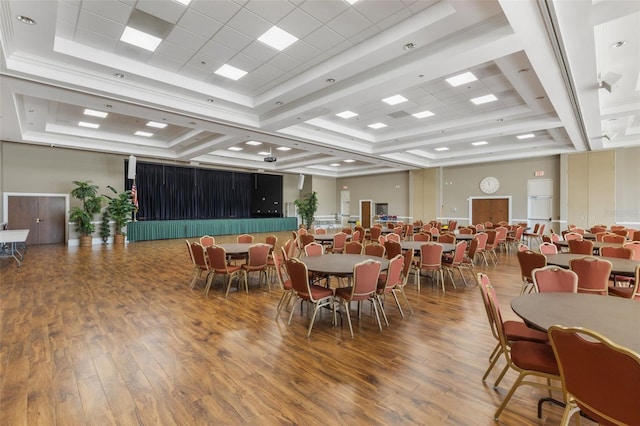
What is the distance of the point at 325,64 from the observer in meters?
5.53

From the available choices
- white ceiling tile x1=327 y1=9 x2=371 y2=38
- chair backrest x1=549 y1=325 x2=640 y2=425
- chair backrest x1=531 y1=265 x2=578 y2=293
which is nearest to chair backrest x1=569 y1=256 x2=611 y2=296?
chair backrest x1=531 y1=265 x2=578 y2=293

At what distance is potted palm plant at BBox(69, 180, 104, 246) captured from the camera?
11.6 metres

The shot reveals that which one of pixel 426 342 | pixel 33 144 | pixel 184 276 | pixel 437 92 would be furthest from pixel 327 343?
pixel 33 144

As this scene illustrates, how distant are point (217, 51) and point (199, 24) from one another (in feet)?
2.47

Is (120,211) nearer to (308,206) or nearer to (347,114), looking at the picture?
(308,206)

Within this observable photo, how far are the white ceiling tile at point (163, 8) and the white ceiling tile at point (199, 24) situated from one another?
0.31 feet

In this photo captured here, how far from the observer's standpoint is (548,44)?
14.1 ft

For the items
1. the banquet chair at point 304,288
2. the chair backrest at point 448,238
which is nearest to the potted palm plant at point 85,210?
the banquet chair at point 304,288

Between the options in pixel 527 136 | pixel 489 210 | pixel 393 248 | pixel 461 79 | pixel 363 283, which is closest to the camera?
pixel 363 283

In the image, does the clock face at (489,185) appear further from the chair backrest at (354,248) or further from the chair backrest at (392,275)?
the chair backrest at (392,275)

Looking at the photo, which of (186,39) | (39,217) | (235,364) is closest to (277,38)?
(186,39)

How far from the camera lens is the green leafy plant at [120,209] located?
12562 mm

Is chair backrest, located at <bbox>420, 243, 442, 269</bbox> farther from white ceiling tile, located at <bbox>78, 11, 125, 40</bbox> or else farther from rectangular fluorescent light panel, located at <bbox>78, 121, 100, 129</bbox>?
rectangular fluorescent light panel, located at <bbox>78, 121, 100, 129</bbox>

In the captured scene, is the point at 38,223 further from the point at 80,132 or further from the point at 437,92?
the point at 437,92
